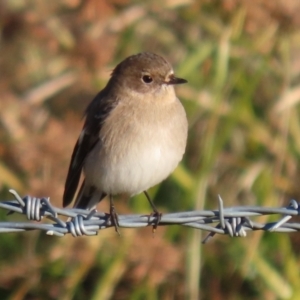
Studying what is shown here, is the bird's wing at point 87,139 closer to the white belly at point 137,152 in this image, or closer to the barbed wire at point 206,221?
the white belly at point 137,152

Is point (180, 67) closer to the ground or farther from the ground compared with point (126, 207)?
farther from the ground

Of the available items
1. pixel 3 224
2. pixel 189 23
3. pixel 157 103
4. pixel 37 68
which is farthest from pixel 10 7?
pixel 3 224

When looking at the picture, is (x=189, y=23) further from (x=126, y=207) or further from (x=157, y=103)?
(x=157, y=103)

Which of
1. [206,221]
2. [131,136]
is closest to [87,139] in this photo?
[131,136]

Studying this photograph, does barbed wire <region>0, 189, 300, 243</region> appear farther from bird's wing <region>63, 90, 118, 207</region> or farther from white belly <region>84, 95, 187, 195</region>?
bird's wing <region>63, 90, 118, 207</region>

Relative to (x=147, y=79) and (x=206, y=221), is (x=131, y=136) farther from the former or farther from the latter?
(x=206, y=221)

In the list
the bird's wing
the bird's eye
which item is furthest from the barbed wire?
the bird's eye
